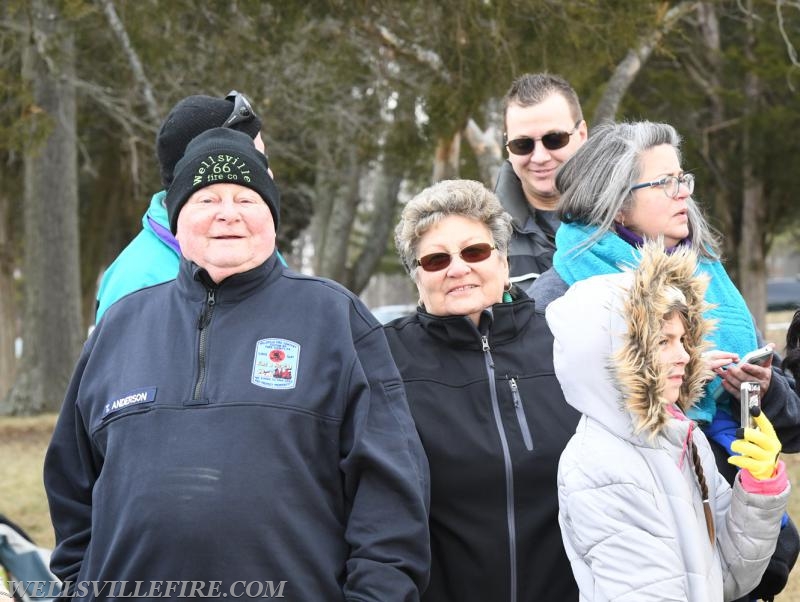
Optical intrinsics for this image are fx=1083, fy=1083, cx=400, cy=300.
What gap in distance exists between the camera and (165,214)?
3.58 meters

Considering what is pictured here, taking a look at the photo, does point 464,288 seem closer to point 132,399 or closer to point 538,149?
point 132,399

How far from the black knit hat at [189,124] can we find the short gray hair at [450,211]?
2.11 ft

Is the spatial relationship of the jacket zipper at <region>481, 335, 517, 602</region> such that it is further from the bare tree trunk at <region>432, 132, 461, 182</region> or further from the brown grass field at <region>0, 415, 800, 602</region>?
the bare tree trunk at <region>432, 132, 461, 182</region>

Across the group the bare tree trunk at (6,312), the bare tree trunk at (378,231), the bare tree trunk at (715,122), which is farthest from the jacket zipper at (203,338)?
the bare tree trunk at (6,312)

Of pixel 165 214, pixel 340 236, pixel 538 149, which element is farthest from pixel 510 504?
pixel 340 236

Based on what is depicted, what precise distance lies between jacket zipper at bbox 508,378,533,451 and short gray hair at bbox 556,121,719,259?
0.52m

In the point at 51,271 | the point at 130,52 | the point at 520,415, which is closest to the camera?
the point at 520,415

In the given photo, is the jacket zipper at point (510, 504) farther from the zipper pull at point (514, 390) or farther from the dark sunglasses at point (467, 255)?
the dark sunglasses at point (467, 255)

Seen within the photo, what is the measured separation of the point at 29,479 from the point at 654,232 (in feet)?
28.5

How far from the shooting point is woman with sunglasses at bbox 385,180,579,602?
3020mm

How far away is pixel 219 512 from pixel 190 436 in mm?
201

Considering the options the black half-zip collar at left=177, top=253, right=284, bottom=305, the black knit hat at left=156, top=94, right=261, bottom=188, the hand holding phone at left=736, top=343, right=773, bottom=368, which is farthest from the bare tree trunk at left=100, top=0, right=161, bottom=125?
the hand holding phone at left=736, top=343, right=773, bottom=368

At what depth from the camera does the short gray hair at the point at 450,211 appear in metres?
3.26

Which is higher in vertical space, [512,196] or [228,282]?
[512,196]
